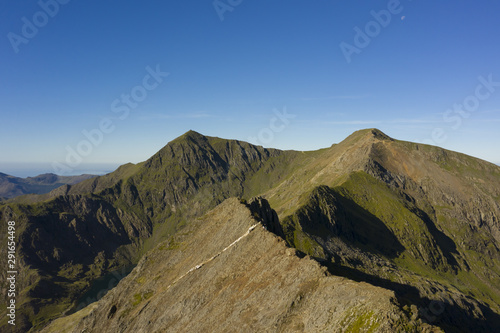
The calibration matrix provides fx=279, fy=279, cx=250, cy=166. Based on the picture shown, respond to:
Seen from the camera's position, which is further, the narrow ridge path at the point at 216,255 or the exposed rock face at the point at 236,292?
the narrow ridge path at the point at 216,255

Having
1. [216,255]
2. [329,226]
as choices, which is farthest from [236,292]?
[329,226]

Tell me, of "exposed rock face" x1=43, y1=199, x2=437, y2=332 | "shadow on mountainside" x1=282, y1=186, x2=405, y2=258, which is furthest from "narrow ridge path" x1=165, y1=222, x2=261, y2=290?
"shadow on mountainside" x1=282, y1=186, x2=405, y2=258

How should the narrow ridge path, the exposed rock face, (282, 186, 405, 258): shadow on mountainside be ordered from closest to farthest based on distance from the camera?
the exposed rock face
the narrow ridge path
(282, 186, 405, 258): shadow on mountainside

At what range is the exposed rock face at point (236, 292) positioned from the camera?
3444 centimetres

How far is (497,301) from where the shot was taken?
190875 millimetres

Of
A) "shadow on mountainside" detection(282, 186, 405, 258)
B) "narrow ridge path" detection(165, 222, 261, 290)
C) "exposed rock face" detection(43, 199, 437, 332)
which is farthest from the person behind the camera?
"shadow on mountainside" detection(282, 186, 405, 258)

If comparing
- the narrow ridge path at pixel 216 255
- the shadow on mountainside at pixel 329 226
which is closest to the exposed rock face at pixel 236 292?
the narrow ridge path at pixel 216 255

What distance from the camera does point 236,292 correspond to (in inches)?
1984

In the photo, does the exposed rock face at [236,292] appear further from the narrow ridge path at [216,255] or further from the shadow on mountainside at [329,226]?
the shadow on mountainside at [329,226]

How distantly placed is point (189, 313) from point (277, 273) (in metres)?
20.0

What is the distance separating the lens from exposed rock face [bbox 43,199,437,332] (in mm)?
34438

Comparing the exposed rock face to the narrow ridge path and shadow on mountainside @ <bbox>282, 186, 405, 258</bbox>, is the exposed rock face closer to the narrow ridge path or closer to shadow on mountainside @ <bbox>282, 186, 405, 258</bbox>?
the narrow ridge path

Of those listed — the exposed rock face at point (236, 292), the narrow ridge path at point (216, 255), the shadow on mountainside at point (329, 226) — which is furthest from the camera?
the shadow on mountainside at point (329, 226)

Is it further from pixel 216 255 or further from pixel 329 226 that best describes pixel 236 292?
pixel 329 226
